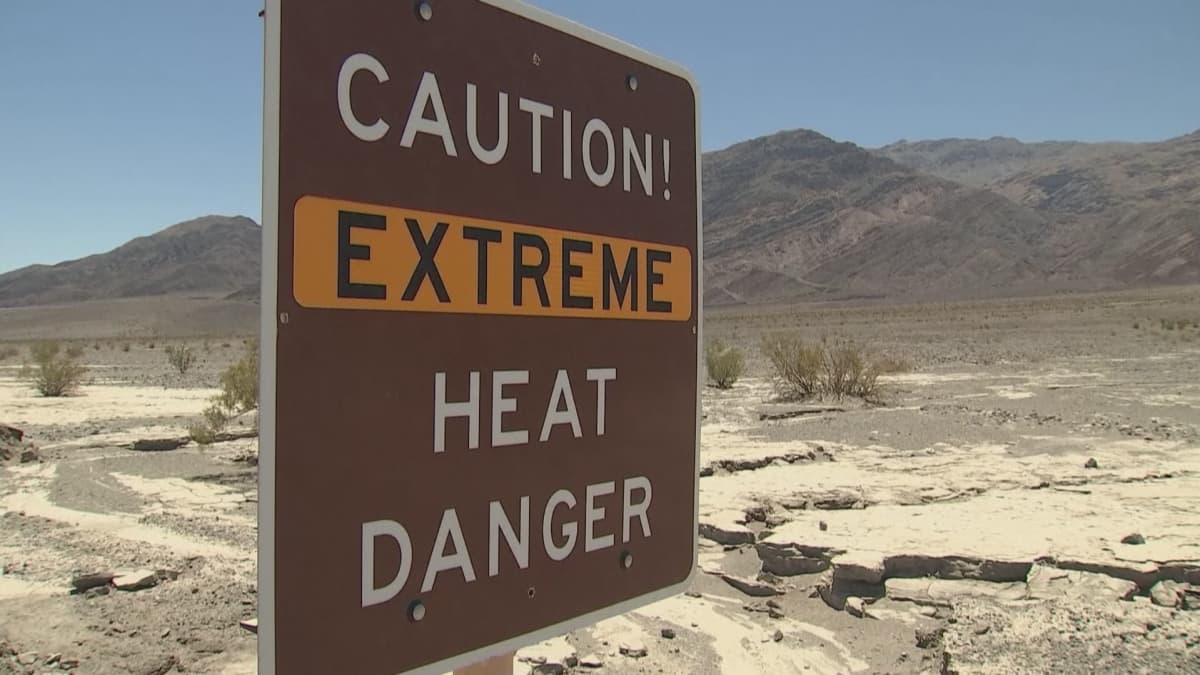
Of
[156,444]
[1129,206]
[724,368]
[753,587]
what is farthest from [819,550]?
[1129,206]

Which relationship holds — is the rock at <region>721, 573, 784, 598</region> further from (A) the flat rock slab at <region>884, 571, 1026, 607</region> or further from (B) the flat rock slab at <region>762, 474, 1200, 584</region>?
(A) the flat rock slab at <region>884, 571, 1026, 607</region>

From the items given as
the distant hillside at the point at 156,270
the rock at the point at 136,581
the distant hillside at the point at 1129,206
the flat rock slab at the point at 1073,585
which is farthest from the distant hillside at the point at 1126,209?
the distant hillside at the point at 156,270

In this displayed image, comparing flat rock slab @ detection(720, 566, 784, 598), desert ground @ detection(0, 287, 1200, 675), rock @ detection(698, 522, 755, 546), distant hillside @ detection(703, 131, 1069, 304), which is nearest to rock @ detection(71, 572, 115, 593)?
desert ground @ detection(0, 287, 1200, 675)

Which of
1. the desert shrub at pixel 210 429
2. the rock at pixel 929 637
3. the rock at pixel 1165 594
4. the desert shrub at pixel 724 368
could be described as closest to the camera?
the rock at pixel 929 637

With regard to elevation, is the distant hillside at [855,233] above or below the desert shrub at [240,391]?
above

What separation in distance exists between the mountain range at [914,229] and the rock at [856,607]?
3565 inches

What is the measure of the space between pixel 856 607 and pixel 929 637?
1.86 ft

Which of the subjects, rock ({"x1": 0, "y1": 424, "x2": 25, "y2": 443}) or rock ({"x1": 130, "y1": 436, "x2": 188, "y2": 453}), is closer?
rock ({"x1": 0, "y1": 424, "x2": 25, "y2": 443})

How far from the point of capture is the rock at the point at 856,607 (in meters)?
5.24

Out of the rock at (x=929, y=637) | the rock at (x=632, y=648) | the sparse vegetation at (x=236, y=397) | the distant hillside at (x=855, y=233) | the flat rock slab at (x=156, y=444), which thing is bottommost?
the rock at (x=632, y=648)

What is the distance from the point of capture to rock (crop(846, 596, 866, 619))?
5.24 m

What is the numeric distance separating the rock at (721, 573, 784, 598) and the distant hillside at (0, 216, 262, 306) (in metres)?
166

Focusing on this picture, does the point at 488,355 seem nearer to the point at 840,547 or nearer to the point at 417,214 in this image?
the point at 417,214

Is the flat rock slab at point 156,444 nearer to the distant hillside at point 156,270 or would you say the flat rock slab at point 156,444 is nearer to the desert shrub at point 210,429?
the desert shrub at point 210,429
